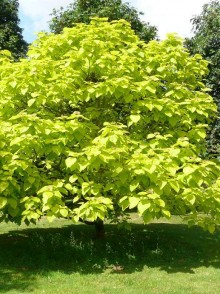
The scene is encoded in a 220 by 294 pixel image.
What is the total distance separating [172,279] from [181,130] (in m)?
4.08

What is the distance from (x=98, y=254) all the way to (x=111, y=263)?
0.74 m

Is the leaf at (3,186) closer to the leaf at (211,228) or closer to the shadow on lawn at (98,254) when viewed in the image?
the shadow on lawn at (98,254)

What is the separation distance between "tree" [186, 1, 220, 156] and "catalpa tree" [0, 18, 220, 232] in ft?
36.4

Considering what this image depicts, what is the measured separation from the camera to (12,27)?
2844 centimetres

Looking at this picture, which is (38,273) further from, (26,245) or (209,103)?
(209,103)

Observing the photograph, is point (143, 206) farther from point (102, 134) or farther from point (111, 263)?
point (111, 263)

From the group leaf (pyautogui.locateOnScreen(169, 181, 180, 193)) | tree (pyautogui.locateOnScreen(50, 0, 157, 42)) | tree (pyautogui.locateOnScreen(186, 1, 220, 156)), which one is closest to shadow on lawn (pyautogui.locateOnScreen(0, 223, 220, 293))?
leaf (pyautogui.locateOnScreen(169, 181, 180, 193))

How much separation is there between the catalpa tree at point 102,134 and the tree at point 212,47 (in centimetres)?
1108

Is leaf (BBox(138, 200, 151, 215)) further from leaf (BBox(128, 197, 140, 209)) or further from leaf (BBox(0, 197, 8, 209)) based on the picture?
leaf (BBox(0, 197, 8, 209))

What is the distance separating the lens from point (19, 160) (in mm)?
8625

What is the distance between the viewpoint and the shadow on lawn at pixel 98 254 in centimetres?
977

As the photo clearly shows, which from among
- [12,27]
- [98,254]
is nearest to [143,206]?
[98,254]

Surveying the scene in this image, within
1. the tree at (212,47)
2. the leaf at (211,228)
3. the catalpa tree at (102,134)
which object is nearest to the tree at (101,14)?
the tree at (212,47)

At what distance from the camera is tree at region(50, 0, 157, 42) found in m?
22.6
